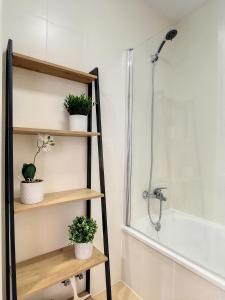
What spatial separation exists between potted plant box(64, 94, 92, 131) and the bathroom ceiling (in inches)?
47.2

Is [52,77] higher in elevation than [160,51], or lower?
lower

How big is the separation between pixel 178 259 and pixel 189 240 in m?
0.40

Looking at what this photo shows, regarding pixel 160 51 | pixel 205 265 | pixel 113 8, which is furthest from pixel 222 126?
pixel 113 8

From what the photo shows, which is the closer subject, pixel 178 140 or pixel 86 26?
pixel 86 26

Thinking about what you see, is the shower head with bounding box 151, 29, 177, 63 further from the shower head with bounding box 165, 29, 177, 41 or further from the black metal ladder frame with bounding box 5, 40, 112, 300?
the black metal ladder frame with bounding box 5, 40, 112, 300

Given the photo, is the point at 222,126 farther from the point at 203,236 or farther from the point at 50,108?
the point at 50,108

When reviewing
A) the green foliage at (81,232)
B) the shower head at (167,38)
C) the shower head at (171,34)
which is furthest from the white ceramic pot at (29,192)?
the shower head at (171,34)

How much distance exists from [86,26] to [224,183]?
5.02 feet

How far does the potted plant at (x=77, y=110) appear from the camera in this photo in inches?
46.8

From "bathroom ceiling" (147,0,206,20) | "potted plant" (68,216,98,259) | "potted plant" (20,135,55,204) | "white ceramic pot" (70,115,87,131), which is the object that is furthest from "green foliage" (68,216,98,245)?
"bathroom ceiling" (147,0,206,20)

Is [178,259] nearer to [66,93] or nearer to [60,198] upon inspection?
[60,198]

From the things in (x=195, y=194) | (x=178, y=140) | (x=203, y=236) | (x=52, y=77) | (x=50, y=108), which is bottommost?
(x=203, y=236)

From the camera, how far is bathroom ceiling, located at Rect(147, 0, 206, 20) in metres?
1.66

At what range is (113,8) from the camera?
1491 millimetres
